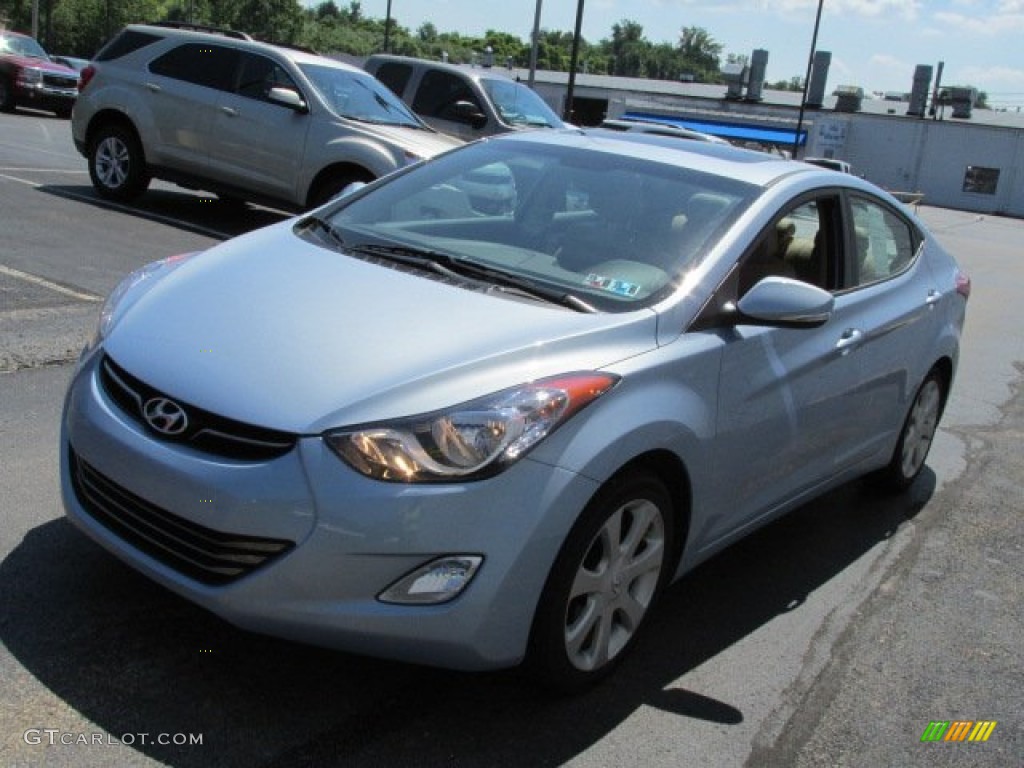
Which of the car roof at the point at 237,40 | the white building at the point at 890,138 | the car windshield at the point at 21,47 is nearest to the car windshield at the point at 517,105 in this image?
the car roof at the point at 237,40

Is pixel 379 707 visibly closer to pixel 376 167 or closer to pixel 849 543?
pixel 849 543

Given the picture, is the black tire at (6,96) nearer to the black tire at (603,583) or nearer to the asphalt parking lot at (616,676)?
the asphalt parking lot at (616,676)

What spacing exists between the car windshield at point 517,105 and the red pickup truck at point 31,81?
46.8ft

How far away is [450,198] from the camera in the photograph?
4461 millimetres

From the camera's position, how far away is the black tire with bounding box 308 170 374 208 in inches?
410

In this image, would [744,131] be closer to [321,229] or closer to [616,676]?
[321,229]

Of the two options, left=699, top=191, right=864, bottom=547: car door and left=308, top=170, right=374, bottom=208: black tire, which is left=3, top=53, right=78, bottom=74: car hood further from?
left=699, top=191, right=864, bottom=547: car door

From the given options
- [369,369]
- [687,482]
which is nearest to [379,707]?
[369,369]

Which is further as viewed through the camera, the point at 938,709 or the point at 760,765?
the point at 938,709

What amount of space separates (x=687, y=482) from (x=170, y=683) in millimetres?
1641

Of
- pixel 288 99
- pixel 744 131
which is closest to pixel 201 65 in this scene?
pixel 288 99

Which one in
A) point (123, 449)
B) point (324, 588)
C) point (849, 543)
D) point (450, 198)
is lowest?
point (849, 543)

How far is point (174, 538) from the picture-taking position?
2896mm

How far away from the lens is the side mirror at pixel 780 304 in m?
3.62
